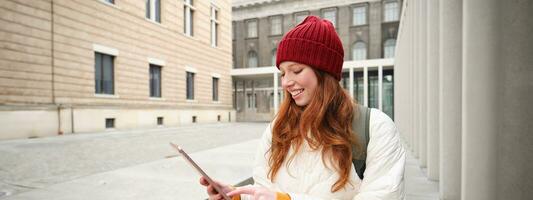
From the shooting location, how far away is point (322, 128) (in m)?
1.47

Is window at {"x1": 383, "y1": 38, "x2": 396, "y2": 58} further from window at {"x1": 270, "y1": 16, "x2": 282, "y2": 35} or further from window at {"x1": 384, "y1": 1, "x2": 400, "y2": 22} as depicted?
window at {"x1": 270, "y1": 16, "x2": 282, "y2": 35}

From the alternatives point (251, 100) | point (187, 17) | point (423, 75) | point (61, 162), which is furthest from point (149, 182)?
point (251, 100)

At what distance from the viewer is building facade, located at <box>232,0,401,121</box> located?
27766 mm

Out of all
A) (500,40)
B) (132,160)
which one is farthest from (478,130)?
(132,160)

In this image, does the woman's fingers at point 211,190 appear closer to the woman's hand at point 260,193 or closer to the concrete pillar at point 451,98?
the woman's hand at point 260,193

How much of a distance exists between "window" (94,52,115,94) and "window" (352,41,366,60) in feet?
72.2

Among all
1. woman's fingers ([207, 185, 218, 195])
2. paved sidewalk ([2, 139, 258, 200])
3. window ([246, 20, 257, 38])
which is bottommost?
paved sidewalk ([2, 139, 258, 200])

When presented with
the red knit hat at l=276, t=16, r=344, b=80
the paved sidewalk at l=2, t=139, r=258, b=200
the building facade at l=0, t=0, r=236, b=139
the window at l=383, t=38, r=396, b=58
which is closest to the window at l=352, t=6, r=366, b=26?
the window at l=383, t=38, r=396, b=58

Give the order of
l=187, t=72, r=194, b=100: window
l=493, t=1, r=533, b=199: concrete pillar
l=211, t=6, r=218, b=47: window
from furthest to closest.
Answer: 1. l=211, t=6, r=218, b=47: window
2. l=187, t=72, r=194, b=100: window
3. l=493, t=1, r=533, b=199: concrete pillar

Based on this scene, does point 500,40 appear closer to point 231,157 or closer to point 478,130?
point 478,130

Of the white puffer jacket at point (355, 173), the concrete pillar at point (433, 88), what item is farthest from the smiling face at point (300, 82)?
the concrete pillar at point (433, 88)

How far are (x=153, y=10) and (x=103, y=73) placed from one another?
16.8ft

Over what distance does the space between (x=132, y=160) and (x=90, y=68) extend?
866 centimetres

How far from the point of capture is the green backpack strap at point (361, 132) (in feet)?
4.47
